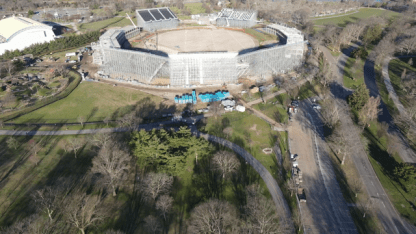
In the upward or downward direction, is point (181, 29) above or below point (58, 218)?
above

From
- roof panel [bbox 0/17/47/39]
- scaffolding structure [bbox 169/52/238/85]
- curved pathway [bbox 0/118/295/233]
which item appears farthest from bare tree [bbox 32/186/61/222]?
roof panel [bbox 0/17/47/39]

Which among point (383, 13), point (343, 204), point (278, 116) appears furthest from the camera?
point (383, 13)

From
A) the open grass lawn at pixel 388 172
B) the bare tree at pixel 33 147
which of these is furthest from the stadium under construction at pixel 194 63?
the open grass lawn at pixel 388 172

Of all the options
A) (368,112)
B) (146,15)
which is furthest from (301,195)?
(146,15)

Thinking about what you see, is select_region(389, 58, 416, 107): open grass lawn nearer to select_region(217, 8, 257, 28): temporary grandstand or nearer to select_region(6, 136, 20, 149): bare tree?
select_region(217, 8, 257, 28): temporary grandstand

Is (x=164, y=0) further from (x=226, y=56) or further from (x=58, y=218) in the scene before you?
(x=58, y=218)

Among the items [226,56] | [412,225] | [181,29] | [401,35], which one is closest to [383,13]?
[401,35]

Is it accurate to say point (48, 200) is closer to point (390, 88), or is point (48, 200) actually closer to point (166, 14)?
point (390, 88)
